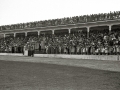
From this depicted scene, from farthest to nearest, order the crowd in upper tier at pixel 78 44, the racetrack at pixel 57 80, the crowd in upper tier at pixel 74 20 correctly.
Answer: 1. the crowd in upper tier at pixel 74 20
2. the crowd in upper tier at pixel 78 44
3. the racetrack at pixel 57 80

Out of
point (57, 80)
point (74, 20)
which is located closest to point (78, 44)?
point (74, 20)

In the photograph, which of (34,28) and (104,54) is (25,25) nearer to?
(34,28)

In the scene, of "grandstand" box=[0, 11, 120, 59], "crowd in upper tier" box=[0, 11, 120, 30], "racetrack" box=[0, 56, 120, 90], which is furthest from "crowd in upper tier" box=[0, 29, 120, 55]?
"racetrack" box=[0, 56, 120, 90]

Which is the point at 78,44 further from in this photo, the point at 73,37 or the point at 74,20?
the point at 74,20

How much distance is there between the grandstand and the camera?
2947cm

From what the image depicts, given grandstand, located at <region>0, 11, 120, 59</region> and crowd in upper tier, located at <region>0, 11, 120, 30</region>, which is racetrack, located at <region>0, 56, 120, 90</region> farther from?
crowd in upper tier, located at <region>0, 11, 120, 30</region>

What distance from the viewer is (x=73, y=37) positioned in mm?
33375

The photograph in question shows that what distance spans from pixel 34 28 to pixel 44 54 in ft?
42.8

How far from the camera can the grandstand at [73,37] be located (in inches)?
1160

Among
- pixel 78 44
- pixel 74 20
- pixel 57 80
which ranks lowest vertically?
pixel 57 80

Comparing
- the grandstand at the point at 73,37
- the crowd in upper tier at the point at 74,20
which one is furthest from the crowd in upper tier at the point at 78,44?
the crowd in upper tier at the point at 74,20

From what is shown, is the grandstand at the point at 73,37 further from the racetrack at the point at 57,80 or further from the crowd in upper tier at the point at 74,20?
the racetrack at the point at 57,80

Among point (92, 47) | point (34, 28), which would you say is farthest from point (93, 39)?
point (34, 28)

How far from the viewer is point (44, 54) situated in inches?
1421
